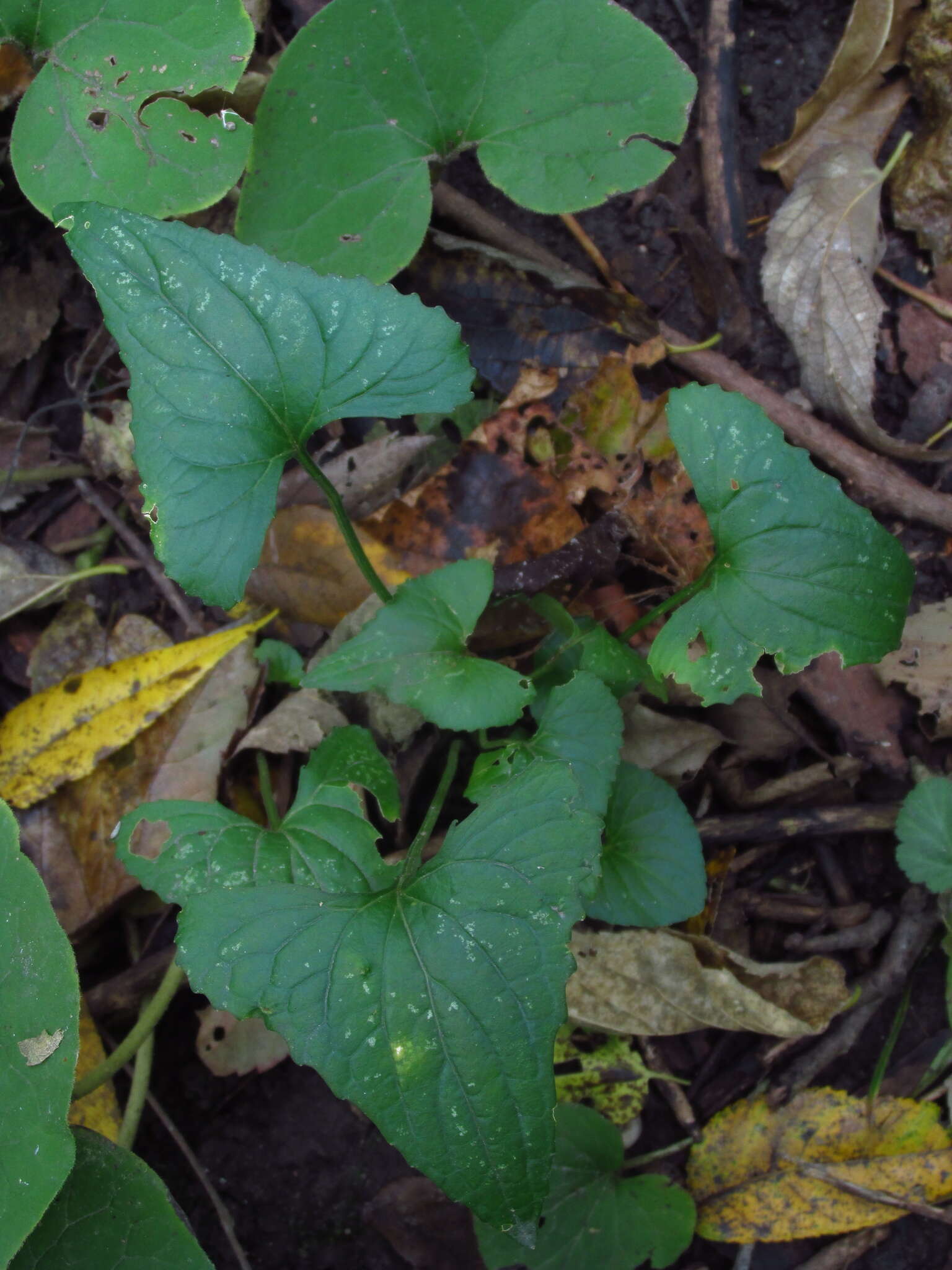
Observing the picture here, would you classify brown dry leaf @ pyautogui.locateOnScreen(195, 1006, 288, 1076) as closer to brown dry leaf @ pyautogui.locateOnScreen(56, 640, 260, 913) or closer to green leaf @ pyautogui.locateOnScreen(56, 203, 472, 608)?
brown dry leaf @ pyautogui.locateOnScreen(56, 640, 260, 913)

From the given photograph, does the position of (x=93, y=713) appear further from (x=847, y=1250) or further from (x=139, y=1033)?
(x=847, y=1250)

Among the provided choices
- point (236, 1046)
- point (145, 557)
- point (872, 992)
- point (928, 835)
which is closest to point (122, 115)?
point (145, 557)

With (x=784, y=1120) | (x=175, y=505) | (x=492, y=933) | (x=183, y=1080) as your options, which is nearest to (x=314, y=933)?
(x=492, y=933)

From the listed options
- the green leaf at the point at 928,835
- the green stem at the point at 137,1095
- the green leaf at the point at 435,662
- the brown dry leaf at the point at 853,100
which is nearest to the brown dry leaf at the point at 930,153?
the brown dry leaf at the point at 853,100

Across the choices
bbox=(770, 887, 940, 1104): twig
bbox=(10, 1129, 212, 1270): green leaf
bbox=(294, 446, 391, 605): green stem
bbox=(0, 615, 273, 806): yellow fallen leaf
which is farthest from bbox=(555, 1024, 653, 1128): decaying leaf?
bbox=(0, 615, 273, 806): yellow fallen leaf

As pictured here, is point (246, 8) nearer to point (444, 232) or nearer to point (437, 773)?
point (444, 232)
